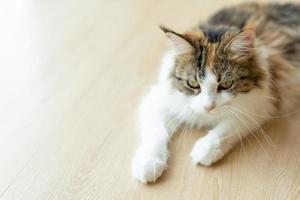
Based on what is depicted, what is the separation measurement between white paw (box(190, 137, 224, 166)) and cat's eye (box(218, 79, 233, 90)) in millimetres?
192

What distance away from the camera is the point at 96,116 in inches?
66.9

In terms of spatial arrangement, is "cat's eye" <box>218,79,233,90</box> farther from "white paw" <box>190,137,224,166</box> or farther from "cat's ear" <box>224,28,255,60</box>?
"white paw" <box>190,137,224,166</box>

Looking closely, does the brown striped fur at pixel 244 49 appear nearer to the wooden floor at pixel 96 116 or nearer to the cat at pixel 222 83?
the cat at pixel 222 83

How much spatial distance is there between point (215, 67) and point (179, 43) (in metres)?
0.13

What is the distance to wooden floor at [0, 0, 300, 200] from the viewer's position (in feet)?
4.68

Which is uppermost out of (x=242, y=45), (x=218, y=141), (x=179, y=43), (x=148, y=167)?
(x=179, y=43)

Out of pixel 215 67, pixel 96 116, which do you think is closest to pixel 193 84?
pixel 215 67

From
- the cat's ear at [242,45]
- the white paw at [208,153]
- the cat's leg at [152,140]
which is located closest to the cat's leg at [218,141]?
the white paw at [208,153]

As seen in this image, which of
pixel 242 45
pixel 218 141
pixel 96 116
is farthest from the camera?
pixel 96 116

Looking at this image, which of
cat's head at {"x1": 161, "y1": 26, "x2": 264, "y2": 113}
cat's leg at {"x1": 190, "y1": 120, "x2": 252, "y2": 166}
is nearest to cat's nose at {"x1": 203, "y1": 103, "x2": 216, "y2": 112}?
cat's head at {"x1": 161, "y1": 26, "x2": 264, "y2": 113}

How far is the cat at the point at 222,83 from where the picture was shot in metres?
1.36

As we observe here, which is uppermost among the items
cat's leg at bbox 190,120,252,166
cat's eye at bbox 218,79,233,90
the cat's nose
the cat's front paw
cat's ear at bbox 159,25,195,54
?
cat's ear at bbox 159,25,195,54

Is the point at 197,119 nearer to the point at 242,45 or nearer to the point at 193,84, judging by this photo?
the point at 193,84

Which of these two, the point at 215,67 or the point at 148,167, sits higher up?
the point at 215,67
